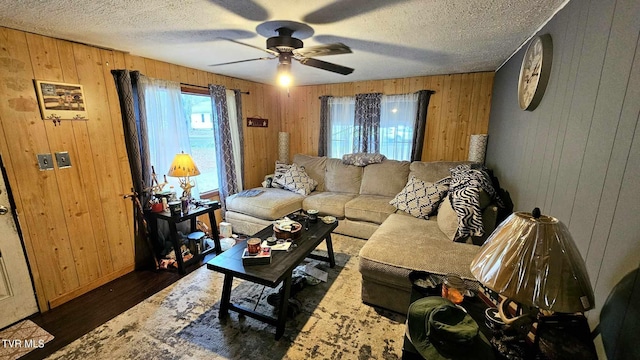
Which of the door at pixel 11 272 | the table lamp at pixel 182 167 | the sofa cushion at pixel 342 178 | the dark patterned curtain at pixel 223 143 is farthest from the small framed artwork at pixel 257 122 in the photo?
the door at pixel 11 272

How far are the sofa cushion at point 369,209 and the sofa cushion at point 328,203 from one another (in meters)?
0.09

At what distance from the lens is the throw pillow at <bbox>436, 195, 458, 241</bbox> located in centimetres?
218

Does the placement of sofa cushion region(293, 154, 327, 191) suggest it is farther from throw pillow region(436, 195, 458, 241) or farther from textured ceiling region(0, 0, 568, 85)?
throw pillow region(436, 195, 458, 241)

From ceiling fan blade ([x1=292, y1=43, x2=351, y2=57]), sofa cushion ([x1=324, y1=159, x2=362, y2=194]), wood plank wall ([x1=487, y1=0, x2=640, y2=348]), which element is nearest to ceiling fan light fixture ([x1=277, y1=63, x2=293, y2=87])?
ceiling fan blade ([x1=292, y1=43, x2=351, y2=57])

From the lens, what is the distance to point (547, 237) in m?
0.77

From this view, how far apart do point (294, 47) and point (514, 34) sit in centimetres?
172

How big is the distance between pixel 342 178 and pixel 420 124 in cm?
139

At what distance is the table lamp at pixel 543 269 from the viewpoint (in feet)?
2.44

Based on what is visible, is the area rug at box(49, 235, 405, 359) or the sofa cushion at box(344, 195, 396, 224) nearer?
the area rug at box(49, 235, 405, 359)

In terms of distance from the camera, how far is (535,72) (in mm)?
1739

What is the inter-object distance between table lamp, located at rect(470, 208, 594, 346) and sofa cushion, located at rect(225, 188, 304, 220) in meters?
2.69

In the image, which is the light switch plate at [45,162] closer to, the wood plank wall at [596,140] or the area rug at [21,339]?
the area rug at [21,339]

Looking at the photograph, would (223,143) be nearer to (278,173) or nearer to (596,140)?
(278,173)

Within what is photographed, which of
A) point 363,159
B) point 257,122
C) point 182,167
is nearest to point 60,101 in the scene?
point 182,167
